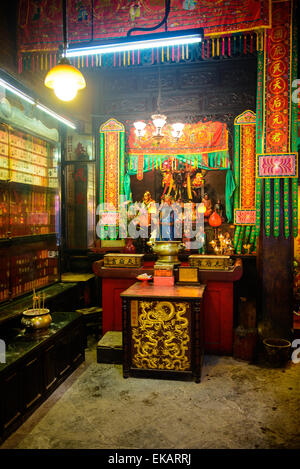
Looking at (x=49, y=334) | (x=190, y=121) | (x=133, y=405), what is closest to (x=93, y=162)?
(x=190, y=121)

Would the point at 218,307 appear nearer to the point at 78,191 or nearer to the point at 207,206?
the point at 207,206

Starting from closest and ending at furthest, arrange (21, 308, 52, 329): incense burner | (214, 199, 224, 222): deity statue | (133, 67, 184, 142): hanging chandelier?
(21, 308, 52, 329): incense burner < (133, 67, 184, 142): hanging chandelier < (214, 199, 224, 222): deity statue

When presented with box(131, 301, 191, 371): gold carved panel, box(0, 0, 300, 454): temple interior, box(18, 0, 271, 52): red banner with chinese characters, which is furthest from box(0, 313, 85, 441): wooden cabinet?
box(18, 0, 271, 52): red banner with chinese characters

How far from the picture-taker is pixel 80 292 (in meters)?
6.08

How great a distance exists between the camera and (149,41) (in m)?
3.56

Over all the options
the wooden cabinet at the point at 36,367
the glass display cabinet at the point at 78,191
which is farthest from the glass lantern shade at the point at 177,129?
the wooden cabinet at the point at 36,367

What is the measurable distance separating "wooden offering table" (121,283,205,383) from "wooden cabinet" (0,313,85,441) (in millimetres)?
653

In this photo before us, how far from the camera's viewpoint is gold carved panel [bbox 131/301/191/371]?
12.2 ft

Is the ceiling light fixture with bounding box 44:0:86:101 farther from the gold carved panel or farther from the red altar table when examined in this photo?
the red altar table

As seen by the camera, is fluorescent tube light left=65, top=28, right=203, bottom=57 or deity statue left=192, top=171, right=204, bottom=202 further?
deity statue left=192, top=171, right=204, bottom=202

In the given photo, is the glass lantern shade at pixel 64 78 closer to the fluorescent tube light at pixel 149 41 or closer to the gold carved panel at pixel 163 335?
the fluorescent tube light at pixel 149 41

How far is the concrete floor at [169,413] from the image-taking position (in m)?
2.70

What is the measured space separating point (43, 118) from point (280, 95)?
348cm
